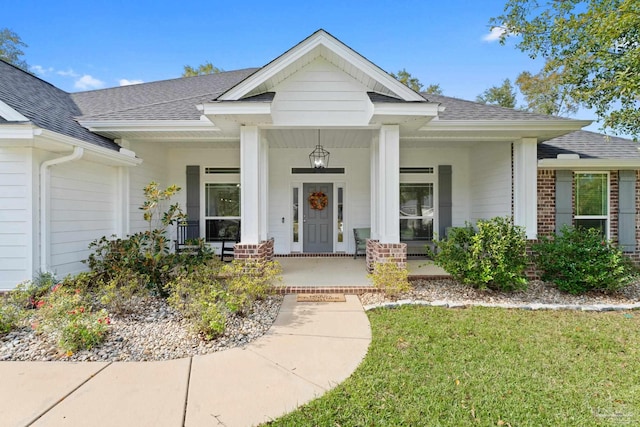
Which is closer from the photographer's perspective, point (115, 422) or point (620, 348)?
point (115, 422)

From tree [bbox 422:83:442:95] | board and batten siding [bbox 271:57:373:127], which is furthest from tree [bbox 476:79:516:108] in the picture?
board and batten siding [bbox 271:57:373:127]

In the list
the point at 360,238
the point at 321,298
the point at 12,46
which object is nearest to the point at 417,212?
the point at 360,238

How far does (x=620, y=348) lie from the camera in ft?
11.2

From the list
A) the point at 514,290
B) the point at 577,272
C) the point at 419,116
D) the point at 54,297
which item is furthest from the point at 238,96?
the point at 577,272

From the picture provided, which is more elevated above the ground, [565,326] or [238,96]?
[238,96]

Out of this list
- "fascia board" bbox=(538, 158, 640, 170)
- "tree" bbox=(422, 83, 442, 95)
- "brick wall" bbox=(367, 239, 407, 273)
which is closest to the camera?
"brick wall" bbox=(367, 239, 407, 273)

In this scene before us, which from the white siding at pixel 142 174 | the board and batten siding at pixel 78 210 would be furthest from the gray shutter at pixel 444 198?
the board and batten siding at pixel 78 210

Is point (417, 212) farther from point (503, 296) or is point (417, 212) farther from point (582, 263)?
point (582, 263)

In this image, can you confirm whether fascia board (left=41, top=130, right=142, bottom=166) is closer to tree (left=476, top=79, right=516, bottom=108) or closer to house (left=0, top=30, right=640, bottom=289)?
house (left=0, top=30, right=640, bottom=289)

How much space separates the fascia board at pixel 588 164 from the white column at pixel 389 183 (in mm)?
3452

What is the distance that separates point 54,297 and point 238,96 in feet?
12.8

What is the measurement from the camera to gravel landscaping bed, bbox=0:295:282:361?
10.4 feet

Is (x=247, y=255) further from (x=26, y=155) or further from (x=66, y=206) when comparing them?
(x=26, y=155)

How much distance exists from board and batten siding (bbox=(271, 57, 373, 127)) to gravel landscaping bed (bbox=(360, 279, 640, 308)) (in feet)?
10.3
